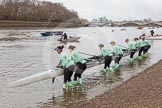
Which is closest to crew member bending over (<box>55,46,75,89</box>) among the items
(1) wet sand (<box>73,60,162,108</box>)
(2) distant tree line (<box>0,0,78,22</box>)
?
(1) wet sand (<box>73,60,162,108</box>)

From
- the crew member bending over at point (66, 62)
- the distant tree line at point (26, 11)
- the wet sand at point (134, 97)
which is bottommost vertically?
the wet sand at point (134, 97)

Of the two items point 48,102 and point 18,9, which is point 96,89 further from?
point 18,9

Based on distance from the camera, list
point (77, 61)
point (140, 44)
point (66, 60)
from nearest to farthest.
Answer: point (66, 60), point (77, 61), point (140, 44)

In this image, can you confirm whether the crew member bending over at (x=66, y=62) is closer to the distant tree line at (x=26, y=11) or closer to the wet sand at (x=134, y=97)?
the wet sand at (x=134, y=97)

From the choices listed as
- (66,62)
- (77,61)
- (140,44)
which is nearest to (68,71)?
(66,62)

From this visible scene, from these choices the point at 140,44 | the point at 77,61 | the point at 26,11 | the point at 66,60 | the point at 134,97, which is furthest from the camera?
the point at 26,11

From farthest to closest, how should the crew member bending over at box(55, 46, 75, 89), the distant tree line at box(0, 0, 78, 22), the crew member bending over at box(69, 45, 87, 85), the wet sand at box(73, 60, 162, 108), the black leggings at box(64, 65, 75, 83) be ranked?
the distant tree line at box(0, 0, 78, 22)
the crew member bending over at box(69, 45, 87, 85)
the black leggings at box(64, 65, 75, 83)
the crew member bending over at box(55, 46, 75, 89)
the wet sand at box(73, 60, 162, 108)

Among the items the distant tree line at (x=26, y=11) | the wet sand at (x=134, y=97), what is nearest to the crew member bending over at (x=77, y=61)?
the wet sand at (x=134, y=97)

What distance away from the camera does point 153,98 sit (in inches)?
516

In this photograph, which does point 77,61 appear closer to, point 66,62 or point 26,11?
point 66,62

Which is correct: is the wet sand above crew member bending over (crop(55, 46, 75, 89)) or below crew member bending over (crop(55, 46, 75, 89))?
below

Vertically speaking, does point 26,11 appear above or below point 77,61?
above

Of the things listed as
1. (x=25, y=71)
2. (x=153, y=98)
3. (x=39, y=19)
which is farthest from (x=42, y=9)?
(x=153, y=98)

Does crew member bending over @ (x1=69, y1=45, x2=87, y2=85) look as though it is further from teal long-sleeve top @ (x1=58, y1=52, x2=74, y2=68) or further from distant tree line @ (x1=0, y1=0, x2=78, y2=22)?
distant tree line @ (x1=0, y1=0, x2=78, y2=22)
